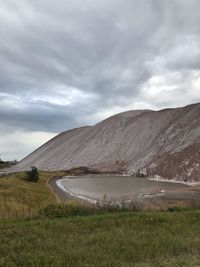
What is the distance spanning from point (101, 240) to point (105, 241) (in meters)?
0.23

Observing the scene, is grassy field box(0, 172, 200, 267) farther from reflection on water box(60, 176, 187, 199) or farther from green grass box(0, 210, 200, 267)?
reflection on water box(60, 176, 187, 199)

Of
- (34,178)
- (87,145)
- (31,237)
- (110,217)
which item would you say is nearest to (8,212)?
(110,217)

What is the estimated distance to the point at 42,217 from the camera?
59.4 ft

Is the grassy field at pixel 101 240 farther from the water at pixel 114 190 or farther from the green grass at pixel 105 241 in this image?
the water at pixel 114 190

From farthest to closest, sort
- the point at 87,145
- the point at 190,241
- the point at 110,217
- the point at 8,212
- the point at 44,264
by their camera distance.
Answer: the point at 87,145 → the point at 8,212 → the point at 110,217 → the point at 190,241 → the point at 44,264

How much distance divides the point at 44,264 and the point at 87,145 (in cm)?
11803

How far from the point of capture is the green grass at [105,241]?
34.2 ft

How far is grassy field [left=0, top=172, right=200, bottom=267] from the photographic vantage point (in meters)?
10.4

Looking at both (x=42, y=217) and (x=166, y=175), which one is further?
(x=166, y=175)

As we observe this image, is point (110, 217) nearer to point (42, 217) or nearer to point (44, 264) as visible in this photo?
point (42, 217)

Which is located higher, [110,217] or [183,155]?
[183,155]

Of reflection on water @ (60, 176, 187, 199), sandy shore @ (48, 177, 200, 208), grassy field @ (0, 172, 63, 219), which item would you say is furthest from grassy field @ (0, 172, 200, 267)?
reflection on water @ (60, 176, 187, 199)

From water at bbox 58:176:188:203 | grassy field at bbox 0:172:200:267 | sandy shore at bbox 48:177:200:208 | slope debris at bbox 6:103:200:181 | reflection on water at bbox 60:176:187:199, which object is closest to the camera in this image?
grassy field at bbox 0:172:200:267

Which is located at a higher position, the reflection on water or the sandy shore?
the reflection on water
